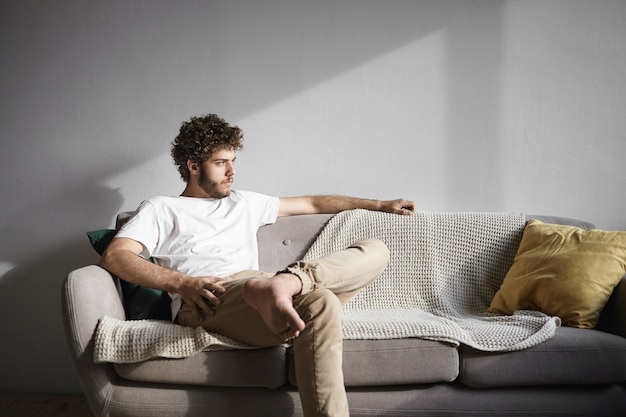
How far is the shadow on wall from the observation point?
9.11ft

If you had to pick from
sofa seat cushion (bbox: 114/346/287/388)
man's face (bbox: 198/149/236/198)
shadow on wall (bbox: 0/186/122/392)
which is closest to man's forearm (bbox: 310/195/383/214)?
man's face (bbox: 198/149/236/198)

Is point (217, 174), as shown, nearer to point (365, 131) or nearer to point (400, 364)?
point (365, 131)

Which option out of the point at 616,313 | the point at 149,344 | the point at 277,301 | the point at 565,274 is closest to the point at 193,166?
the point at 149,344

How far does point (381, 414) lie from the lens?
5.79 feet

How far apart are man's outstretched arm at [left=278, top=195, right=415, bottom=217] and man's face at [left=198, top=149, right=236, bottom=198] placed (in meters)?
0.27

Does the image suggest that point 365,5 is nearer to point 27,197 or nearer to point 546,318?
point 546,318

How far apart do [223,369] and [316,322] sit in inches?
14.0

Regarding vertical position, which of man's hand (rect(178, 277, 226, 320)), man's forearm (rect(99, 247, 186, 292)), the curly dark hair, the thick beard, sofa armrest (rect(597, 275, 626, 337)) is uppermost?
the curly dark hair

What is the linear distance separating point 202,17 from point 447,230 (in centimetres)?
146

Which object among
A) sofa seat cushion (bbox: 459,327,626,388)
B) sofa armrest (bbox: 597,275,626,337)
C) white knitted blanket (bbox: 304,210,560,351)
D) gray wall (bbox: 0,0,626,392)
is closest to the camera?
sofa seat cushion (bbox: 459,327,626,388)

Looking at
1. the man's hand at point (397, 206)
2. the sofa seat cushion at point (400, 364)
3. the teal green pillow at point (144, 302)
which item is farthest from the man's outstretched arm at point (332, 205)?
the sofa seat cushion at point (400, 364)

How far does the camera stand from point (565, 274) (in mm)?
2004

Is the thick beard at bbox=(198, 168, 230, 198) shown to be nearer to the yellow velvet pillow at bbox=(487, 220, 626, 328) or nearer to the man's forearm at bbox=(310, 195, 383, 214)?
the man's forearm at bbox=(310, 195, 383, 214)

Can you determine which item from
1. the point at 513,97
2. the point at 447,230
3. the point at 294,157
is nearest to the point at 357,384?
the point at 447,230
